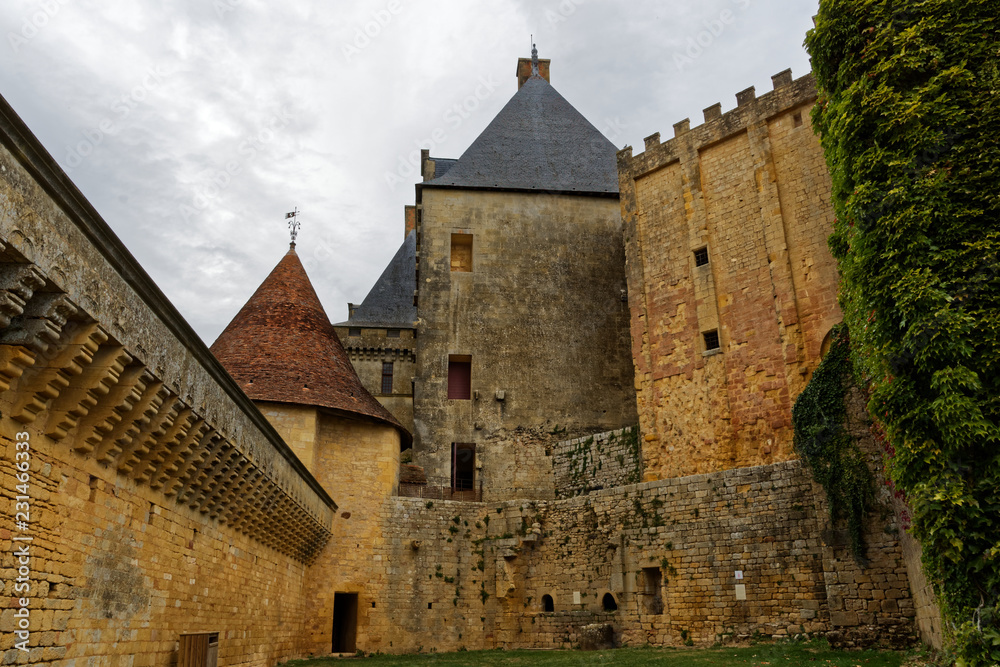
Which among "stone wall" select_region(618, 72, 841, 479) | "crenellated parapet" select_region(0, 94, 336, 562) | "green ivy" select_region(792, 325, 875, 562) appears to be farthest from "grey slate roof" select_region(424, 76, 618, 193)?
"crenellated parapet" select_region(0, 94, 336, 562)

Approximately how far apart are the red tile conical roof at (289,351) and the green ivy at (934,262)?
9.97 m

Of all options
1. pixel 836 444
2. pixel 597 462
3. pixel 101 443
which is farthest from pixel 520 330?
pixel 101 443

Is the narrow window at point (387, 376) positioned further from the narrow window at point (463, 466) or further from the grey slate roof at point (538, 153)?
→ the grey slate roof at point (538, 153)

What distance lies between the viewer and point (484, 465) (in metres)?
18.9

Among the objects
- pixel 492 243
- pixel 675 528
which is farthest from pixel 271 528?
pixel 492 243

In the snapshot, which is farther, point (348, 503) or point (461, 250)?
point (461, 250)

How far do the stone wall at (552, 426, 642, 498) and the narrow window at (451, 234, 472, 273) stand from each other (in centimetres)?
589

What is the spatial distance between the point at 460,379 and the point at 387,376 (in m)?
6.55

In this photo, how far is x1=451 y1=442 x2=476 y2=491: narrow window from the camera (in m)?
19.0

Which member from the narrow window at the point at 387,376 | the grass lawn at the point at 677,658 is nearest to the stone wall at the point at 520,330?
the grass lawn at the point at 677,658

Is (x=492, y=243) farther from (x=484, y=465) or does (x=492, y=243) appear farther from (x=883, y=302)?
(x=883, y=302)

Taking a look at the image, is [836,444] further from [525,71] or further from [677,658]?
[525,71]

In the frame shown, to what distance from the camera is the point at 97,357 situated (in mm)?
5160

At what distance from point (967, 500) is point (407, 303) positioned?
79.4 ft
